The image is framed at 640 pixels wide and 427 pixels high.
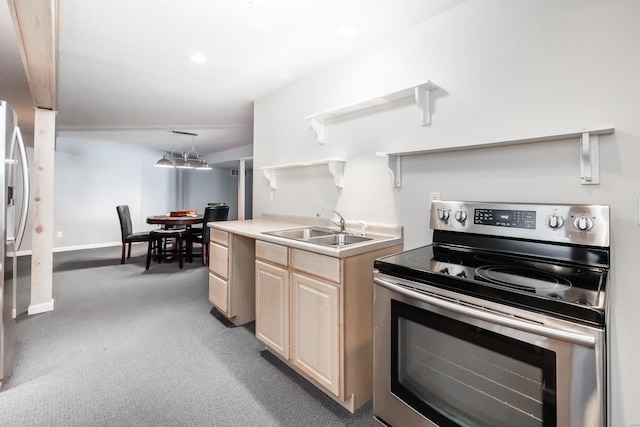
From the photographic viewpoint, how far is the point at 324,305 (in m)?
1.61

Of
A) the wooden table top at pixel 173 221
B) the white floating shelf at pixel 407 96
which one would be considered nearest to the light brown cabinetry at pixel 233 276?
the white floating shelf at pixel 407 96

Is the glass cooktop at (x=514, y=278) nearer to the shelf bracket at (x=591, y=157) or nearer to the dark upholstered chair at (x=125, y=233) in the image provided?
the shelf bracket at (x=591, y=157)

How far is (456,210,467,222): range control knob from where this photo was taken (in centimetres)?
160

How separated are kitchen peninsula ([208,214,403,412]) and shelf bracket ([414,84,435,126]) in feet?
2.27

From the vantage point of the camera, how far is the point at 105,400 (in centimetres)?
165

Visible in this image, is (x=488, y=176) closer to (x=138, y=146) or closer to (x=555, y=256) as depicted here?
(x=555, y=256)

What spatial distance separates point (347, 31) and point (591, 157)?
5.05 ft

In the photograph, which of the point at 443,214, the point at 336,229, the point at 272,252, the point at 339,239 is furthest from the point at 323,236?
the point at 443,214

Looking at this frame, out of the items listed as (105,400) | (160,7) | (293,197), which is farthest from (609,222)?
(105,400)

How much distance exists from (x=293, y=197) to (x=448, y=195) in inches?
59.2

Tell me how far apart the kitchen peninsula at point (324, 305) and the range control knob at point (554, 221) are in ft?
2.57

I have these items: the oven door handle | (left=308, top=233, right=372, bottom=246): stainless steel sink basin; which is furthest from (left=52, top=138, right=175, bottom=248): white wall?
the oven door handle

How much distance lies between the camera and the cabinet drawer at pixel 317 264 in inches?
60.8

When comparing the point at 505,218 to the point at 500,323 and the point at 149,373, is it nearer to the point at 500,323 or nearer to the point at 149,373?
the point at 500,323
